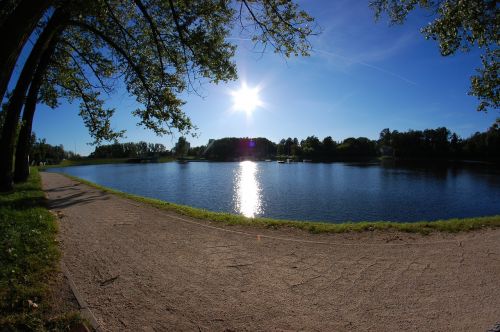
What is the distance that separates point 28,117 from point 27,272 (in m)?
15.8

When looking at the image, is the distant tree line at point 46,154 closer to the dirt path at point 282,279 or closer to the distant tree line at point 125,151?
the distant tree line at point 125,151

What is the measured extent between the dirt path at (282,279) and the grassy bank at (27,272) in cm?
46

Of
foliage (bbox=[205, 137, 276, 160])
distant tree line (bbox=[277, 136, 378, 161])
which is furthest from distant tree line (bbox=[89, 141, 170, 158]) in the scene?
distant tree line (bbox=[277, 136, 378, 161])

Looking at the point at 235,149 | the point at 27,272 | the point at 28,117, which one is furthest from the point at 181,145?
the point at 235,149

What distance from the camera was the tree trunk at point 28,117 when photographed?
16.0 metres

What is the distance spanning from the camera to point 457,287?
5488mm

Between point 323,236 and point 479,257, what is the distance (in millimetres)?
3809

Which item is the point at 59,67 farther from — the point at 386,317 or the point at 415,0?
the point at 386,317

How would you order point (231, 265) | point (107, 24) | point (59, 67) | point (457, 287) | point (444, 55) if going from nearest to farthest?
point (457, 287) < point (231, 265) < point (444, 55) < point (107, 24) < point (59, 67)

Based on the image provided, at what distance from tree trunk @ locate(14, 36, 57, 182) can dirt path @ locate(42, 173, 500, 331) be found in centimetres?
1111

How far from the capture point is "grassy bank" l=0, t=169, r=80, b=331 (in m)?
3.91

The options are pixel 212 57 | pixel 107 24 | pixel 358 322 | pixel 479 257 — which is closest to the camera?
pixel 358 322

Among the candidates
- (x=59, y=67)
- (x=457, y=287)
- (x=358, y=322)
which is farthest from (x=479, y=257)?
(x=59, y=67)

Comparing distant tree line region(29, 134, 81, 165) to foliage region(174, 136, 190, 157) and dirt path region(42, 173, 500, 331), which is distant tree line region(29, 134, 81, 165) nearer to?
foliage region(174, 136, 190, 157)
